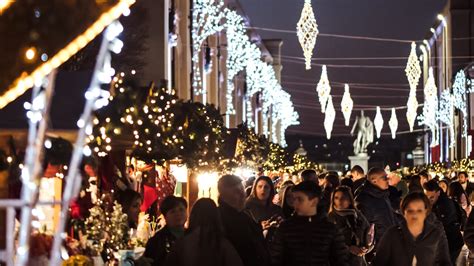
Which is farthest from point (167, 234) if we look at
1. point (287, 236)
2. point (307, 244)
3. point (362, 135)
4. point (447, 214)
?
point (362, 135)

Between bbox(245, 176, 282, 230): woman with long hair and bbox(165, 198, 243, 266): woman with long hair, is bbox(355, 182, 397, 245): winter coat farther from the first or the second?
bbox(165, 198, 243, 266): woman with long hair

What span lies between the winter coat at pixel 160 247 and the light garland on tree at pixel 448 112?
72524 millimetres

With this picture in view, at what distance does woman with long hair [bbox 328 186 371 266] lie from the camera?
37.6ft

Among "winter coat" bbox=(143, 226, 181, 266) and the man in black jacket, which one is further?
the man in black jacket

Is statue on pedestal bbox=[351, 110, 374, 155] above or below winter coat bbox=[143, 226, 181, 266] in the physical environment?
above

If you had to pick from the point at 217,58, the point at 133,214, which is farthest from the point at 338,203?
the point at 217,58

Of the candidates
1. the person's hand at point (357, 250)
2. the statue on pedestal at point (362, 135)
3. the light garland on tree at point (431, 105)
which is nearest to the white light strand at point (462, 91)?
the light garland on tree at point (431, 105)

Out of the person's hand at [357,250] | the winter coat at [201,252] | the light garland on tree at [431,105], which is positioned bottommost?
the person's hand at [357,250]

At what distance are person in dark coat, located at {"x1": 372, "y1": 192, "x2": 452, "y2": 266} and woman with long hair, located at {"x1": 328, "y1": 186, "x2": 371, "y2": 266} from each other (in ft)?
6.51

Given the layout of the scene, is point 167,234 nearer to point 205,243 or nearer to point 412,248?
point 205,243

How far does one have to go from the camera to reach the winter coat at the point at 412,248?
30.2 ft

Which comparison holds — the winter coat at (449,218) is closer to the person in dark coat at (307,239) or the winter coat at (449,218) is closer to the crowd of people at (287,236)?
Result: the crowd of people at (287,236)

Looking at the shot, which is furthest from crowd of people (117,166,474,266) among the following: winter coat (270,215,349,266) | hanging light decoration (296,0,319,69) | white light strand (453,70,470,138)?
white light strand (453,70,470,138)

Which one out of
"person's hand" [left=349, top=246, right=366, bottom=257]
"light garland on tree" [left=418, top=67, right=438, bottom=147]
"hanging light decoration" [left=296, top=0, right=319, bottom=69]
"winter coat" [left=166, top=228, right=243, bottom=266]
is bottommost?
"person's hand" [left=349, top=246, right=366, bottom=257]
